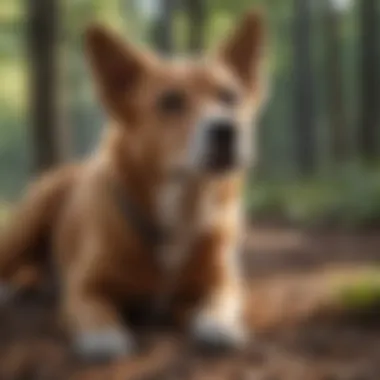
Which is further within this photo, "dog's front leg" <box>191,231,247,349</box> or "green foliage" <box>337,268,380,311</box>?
"green foliage" <box>337,268,380,311</box>

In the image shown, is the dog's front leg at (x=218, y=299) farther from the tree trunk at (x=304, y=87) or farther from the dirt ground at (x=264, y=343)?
the tree trunk at (x=304, y=87)

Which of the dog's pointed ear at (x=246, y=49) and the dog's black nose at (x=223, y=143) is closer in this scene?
the dog's black nose at (x=223, y=143)

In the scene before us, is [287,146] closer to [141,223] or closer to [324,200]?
[324,200]

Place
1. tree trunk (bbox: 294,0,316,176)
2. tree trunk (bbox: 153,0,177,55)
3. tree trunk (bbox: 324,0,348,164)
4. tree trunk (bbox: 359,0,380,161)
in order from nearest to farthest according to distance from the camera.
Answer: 1. tree trunk (bbox: 153,0,177,55)
2. tree trunk (bbox: 359,0,380,161)
3. tree trunk (bbox: 294,0,316,176)
4. tree trunk (bbox: 324,0,348,164)

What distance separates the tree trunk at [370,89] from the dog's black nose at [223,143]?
2356mm

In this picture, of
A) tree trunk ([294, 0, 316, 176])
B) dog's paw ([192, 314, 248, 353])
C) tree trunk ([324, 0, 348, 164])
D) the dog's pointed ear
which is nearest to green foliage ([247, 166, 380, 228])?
tree trunk ([294, 0, 316, 176])

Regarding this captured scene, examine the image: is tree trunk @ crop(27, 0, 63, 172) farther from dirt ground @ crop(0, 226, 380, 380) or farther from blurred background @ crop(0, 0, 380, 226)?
dirt ground @ crop(0, 226, 380, 380)

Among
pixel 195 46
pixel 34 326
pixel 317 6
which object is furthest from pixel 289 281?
pixel 317 6

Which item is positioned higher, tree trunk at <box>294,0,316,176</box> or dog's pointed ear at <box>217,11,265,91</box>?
tree trunk at <box>294,0,316,176</box>

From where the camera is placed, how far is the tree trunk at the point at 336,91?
3998 mm

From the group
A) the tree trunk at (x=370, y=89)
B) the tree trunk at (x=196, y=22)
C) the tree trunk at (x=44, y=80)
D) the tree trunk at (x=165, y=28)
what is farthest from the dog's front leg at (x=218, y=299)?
the tree trunk at (x=370, y=89)

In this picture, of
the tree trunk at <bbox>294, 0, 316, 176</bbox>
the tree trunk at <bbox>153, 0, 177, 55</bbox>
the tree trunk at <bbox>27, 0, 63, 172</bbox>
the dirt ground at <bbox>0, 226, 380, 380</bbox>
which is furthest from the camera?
the tree trunk at <bbox>294, 0, 316, 176</bbox>

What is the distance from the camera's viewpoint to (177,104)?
1398 millimetres

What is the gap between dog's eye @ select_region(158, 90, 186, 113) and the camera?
1396 millimetres
